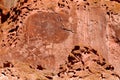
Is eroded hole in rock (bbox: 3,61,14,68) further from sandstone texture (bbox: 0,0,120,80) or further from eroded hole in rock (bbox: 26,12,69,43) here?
eroded hole in rock (bbox: 26,12,69,43)

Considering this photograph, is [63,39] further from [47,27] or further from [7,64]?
[7,64]

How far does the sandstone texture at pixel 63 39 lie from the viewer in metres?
14.9

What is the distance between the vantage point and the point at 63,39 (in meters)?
A: 16.9

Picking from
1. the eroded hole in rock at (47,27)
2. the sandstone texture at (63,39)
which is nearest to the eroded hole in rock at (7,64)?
the sandstone texture at (63,39)

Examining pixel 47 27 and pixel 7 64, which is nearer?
pixel 7 64

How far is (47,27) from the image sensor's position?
16.9m

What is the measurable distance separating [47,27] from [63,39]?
74cm

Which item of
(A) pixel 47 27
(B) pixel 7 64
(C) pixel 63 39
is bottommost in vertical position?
(B) pixel 7 64

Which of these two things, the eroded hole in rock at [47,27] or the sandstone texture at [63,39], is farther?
the eroded hole in rock at [47,27]

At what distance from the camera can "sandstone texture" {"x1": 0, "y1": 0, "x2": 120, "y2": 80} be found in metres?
14.9

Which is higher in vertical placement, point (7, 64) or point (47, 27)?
point (47, 27)

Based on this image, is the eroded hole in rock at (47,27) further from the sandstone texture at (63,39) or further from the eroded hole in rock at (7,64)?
the eroded hole in rock at (7,64)

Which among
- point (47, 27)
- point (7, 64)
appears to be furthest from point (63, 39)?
point (7, 64)

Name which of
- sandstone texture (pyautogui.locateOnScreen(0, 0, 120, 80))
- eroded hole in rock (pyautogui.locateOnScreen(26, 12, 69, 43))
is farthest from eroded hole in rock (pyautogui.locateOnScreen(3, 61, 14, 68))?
eroded hole in rock (pyautogui.locateOnScreen(26, 12, 69, 43))
